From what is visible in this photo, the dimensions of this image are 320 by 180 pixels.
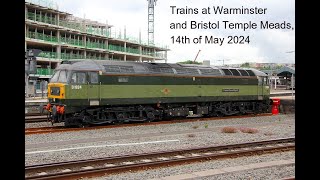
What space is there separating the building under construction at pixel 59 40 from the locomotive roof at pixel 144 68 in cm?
2574

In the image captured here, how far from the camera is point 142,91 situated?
19.9m

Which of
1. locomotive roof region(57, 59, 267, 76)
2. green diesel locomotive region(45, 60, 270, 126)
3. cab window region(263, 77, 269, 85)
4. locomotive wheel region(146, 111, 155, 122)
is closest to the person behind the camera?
green diesel locomotive region(45, 60, 270, 126)

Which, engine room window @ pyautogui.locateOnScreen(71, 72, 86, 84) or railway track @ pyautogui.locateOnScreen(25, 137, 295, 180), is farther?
engine room window @ pyautogui.locateOnScreen(71, 72, 86, 84)

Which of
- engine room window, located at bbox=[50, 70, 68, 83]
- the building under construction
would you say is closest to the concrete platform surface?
engine room window, located at bbox=[50, 70, 68, 83]

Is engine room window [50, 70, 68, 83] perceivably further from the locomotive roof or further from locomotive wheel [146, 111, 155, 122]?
locomotive wheel [146, 111, 155, 122]

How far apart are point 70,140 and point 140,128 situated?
437 cm

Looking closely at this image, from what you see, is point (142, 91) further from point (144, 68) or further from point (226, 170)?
point (226, 170)

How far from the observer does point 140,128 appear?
59.3 feet

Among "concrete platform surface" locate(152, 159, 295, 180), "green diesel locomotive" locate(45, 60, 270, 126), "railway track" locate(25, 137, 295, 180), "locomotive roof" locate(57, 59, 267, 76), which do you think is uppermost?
"locomotive roof" locate(57, 59, 267, 76)

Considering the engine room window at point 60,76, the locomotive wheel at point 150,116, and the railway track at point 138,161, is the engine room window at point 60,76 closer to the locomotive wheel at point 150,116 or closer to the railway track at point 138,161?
the locomotive wheel at point 150,116

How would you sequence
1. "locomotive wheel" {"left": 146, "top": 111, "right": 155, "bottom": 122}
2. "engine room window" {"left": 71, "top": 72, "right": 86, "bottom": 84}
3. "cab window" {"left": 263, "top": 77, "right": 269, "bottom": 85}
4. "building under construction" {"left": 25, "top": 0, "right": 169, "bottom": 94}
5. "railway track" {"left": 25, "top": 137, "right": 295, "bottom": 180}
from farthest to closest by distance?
1. "building under construction" {"left": 25, "top": 0, "right": 169, "bottom": 94}
2. "cab window" {"left": 263, "top": 77, "right": 269, "bottom": 85}
3. "locomotive wheel" {"left": 146, "top": 111, "right": 155, "bottom": 122}
4. "engine room window" {"left": 71, "top": 72, "right": 86, "bottom": 84}
5. "railway track" {"left": 25, "top": 137, "right": 295, "bottom": 180}

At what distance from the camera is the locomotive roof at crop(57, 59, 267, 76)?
1836cm

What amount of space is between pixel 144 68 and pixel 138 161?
9881mm

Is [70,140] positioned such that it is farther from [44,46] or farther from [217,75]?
[44,46]
